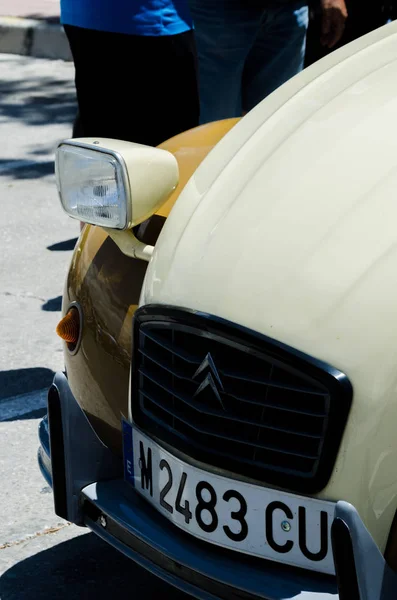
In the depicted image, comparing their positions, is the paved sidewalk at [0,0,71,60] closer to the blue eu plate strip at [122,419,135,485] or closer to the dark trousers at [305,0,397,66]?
the dark trousers at [305,0,397,66]

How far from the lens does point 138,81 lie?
12.2ft

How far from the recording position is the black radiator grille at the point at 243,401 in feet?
5.61

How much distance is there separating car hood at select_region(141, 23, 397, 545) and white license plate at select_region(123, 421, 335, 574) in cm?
8

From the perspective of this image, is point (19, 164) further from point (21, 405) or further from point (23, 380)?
point (21, 405)

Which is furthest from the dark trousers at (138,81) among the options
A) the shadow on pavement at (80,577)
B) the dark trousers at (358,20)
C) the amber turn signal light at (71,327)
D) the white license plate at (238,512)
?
the white license plate at (238,512)

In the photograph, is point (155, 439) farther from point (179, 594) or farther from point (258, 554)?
point (179, 594)

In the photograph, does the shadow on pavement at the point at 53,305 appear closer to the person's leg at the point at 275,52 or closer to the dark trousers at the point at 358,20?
the person's leg at the point at 275,52

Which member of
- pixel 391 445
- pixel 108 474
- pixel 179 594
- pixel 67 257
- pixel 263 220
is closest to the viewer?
pixel 391 445

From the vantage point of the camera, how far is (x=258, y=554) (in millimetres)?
1823

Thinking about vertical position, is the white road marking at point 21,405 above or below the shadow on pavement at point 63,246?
above

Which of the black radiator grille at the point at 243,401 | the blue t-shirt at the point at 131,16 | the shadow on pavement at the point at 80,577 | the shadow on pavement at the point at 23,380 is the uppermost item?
the blue t-shirt at the point at 131,16

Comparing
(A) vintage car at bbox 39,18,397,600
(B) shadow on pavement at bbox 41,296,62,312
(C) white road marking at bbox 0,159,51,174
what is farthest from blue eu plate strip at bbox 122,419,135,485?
(C) white road marking at bbox 0,159,51,174

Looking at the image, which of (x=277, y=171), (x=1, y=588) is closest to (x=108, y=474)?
(x=1, y=588)

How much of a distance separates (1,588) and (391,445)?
48.6 inches
